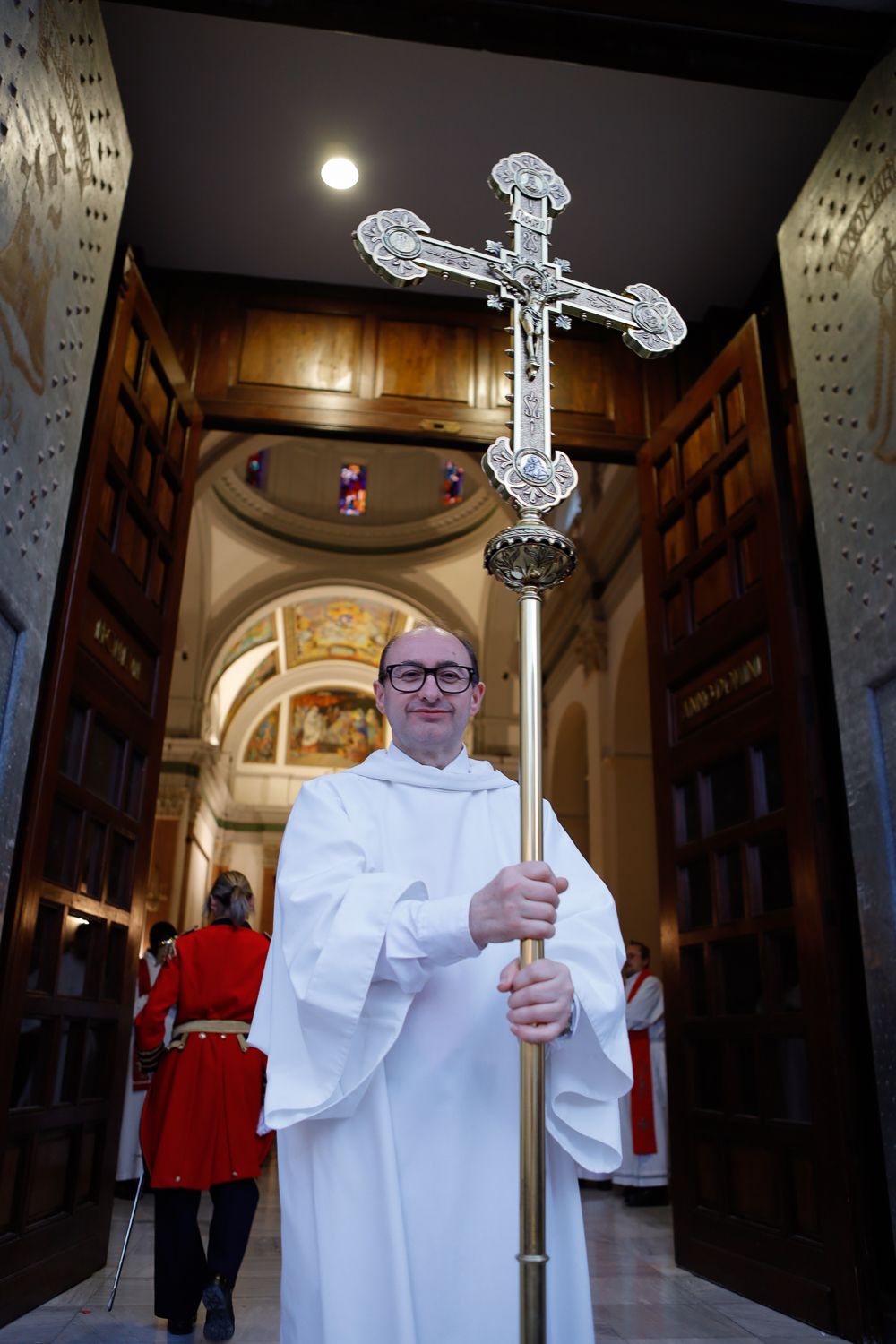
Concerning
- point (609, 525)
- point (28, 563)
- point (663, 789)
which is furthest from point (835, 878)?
point (609, 525)

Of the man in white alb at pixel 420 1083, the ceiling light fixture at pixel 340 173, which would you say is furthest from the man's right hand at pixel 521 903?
the ceiling light fixture at pixel 340 173

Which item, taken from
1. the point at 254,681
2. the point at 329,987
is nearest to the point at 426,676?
the point at 329,987

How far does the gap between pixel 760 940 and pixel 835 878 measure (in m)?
0.45

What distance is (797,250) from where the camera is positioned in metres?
4.30

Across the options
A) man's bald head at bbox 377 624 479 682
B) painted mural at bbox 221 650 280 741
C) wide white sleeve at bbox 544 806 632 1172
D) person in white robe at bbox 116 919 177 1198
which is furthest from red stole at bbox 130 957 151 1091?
painted mural at bbox 221 650 280 741

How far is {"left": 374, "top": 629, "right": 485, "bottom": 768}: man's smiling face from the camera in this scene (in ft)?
6.66

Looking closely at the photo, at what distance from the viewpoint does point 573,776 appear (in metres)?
13.3

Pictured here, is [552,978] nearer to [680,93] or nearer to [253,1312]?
[253,1312]

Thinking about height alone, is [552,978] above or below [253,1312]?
above

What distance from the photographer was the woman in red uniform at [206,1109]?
138 inches

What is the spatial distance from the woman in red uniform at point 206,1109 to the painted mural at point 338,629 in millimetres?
16884

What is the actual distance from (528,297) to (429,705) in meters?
0.80

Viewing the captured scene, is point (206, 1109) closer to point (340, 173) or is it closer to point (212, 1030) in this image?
point (212, 1030)

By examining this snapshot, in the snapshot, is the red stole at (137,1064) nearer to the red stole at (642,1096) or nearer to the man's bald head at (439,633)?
the red stole at (642,1096)
